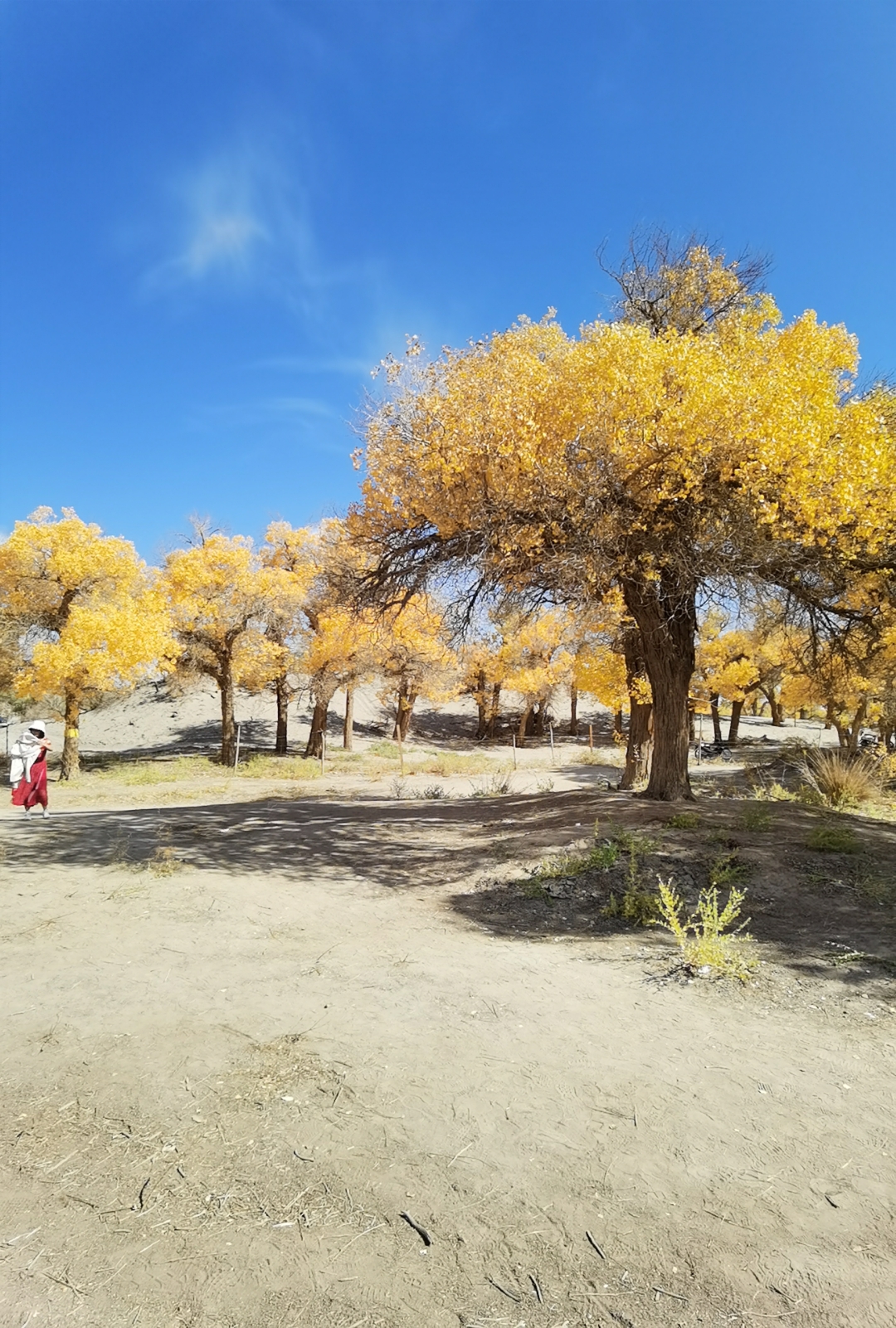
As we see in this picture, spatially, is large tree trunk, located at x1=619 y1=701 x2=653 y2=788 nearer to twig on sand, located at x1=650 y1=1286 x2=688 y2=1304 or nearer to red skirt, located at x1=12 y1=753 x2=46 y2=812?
red skirt, located at x1=12 y1=753 x2=46 y2=812

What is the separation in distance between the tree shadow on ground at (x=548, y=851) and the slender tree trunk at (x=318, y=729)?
1364cm

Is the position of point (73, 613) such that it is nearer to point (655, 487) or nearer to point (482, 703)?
point (655, 487)

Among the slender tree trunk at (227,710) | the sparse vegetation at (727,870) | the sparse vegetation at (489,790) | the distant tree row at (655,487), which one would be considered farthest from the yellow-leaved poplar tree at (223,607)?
the sparse vegetation at (727,870)

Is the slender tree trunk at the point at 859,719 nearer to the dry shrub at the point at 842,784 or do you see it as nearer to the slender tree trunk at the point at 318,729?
the dry shrub at the point at 842,784

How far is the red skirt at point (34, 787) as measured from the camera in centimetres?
1132

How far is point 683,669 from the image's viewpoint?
34.4 ft

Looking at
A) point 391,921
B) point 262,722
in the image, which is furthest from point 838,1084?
point 262,722

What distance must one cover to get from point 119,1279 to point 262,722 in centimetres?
3663

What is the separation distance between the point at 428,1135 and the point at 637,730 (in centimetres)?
1370

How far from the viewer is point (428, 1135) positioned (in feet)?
9.62

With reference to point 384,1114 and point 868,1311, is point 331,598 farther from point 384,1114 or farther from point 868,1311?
point 868,1311

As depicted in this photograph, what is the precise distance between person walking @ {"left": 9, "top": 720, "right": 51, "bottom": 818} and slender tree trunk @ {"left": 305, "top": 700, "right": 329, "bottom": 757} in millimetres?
13704

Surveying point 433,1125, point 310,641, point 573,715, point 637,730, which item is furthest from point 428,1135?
point 573,715

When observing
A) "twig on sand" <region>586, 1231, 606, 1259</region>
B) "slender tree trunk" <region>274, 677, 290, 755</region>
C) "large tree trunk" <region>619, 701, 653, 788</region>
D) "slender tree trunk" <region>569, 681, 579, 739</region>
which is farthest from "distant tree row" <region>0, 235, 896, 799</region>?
"slender tree trunk" <region>569, 681, 579, 739</region>
